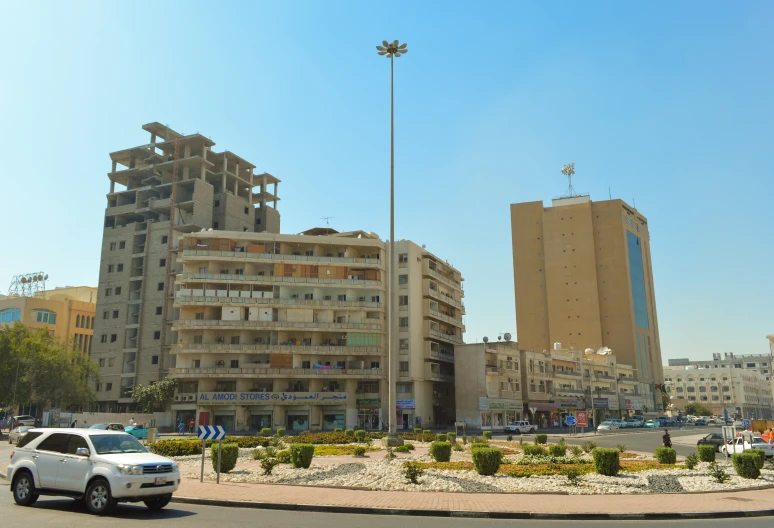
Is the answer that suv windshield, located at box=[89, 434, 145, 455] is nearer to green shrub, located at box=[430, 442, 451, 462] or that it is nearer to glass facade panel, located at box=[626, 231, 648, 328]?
green shrub, located at box=[430, 442, 451, 462]

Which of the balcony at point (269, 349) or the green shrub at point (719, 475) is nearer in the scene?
the green shrub at point (719, 475)

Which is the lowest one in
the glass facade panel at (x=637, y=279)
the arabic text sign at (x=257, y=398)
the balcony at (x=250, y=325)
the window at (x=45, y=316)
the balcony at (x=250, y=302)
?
the arabic text sign at (x=257, y=398)

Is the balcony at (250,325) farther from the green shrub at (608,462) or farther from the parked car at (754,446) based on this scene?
the green shrub at (608,462)

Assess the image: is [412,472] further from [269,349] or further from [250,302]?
[250,302]

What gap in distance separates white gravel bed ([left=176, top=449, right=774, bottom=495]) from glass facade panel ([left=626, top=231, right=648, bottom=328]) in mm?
114628

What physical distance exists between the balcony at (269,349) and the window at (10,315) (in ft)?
127

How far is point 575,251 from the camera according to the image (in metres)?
132

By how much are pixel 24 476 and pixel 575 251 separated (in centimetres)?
12714

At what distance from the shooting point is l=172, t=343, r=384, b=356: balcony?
223 ft

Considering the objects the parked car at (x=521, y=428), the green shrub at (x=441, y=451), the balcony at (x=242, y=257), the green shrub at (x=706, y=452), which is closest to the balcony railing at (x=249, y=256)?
the balcony at (x=242, y=257)

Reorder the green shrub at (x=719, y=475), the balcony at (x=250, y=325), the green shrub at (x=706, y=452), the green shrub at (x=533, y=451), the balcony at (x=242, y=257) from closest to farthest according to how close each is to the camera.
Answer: the green shrub at (x=719, y=475) → the green shrub at (x=706, y=452) → the green shrub at (x=533, y=451) → the balcony at (x=250, y=325) → the balcony at (x=242, y=257)

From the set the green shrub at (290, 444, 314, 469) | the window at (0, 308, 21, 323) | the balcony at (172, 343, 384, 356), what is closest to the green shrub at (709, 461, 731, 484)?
the green shrub at (290, 444, 314, 469)

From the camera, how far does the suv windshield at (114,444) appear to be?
47.1 feet

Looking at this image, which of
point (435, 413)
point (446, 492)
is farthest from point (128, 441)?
point (435, 413)
